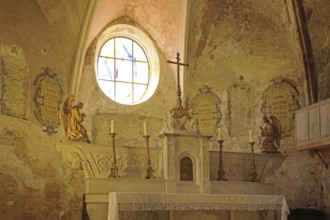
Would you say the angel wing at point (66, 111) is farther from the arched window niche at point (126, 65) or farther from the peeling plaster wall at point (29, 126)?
the arched window niche at point (126, 65)

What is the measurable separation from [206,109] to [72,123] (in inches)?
221

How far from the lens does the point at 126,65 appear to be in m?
14.3

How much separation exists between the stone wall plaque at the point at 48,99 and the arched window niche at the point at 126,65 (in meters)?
A: 1.31

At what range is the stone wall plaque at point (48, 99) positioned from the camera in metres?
12.0

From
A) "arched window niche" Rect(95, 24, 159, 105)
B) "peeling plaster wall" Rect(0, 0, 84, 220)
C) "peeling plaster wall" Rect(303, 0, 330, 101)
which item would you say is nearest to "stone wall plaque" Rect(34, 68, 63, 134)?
"peeling plaster wall" Rect(0, 0, 84, 220)

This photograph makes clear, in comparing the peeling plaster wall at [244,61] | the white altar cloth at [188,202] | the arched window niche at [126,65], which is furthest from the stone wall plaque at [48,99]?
the white altar cloth at [188,202]

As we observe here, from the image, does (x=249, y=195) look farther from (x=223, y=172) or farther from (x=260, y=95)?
(x=260, y=95)

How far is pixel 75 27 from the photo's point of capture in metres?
13.1

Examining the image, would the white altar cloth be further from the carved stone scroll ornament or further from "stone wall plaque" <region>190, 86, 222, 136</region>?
"stone wall plaque" <region>190, 86, 222, 136</region>

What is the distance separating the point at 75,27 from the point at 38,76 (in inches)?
64.9

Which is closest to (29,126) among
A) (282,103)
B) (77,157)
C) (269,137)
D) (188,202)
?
(77,157)

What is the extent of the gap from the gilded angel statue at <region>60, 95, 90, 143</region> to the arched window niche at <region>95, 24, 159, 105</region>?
4.03m

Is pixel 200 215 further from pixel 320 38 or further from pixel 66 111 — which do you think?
pixel 320 38

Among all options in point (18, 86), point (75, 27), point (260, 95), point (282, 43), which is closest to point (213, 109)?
point (260, 95)
